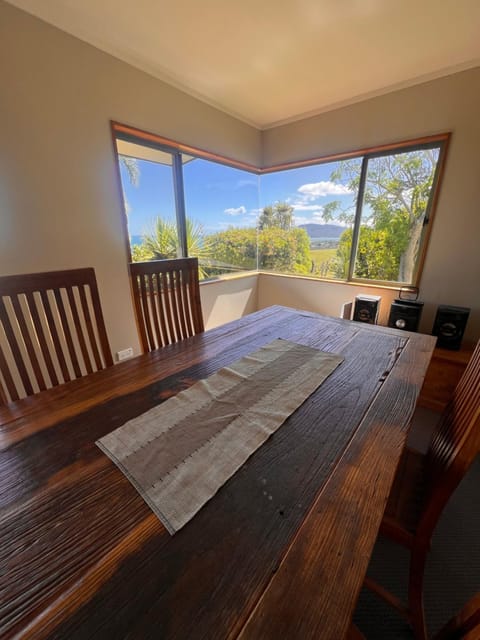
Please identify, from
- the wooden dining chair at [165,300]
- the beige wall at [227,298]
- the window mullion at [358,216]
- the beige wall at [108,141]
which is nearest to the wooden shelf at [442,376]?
the beige wall at [108,141]

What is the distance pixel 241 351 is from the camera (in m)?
1.19

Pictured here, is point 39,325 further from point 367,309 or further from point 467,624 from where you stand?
point 367,309

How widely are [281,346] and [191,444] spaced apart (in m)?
0.67

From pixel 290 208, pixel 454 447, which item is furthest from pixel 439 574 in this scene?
pixel 290 208

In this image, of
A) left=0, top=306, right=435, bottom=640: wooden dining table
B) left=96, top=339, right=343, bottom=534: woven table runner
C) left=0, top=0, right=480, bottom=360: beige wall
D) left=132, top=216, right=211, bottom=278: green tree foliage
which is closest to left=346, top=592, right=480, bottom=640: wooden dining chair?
left=0, top=306, right=435, bottom=640: wooden dining table

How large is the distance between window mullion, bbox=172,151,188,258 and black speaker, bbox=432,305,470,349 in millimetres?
2320

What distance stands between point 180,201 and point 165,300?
1540 mm

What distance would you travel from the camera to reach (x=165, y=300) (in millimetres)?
1399

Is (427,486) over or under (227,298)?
under

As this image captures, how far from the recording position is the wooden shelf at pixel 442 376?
2.01 metres

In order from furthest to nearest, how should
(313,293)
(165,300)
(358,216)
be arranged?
(313,293) < (358,216) < (165,300)

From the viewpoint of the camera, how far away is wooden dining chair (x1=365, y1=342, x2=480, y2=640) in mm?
656

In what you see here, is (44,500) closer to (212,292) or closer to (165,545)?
(165,545)

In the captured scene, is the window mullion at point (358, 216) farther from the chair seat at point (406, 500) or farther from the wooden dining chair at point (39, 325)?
the wooden dining chair at point (39, 325)
